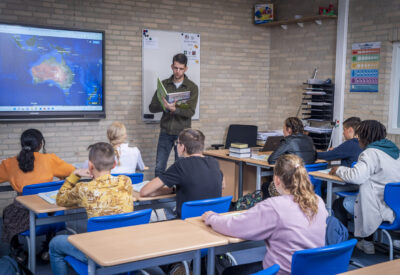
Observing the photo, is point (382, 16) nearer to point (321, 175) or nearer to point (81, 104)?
point (321, 175)

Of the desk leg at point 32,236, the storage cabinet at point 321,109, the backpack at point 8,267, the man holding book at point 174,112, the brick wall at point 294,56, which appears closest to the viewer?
the backpack at point 8,267

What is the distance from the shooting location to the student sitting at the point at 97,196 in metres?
2.85

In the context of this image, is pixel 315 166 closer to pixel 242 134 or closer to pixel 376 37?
pixel 376 37

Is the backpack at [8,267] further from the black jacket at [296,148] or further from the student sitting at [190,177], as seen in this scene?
the black jacket at [296,148]

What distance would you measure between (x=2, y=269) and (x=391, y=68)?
5010 mm

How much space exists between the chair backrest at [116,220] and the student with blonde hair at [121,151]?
1.46 m

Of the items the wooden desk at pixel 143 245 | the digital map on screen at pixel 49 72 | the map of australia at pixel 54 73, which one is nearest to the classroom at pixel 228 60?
the digital map on screen at pixel 49 72

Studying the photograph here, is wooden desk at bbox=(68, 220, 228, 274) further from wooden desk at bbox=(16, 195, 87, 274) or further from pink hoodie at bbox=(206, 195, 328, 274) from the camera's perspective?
wooden desk at bbox=(16, 195, 87, 274)

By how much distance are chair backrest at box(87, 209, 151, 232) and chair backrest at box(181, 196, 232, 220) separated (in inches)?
11.6

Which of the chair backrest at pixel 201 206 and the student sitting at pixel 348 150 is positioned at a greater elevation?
the student sitting at pixel 348 150

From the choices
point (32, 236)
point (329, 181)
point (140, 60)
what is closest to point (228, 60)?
point (140, 60)

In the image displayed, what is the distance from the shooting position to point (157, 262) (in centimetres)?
224

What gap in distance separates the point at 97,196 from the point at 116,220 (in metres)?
0.23

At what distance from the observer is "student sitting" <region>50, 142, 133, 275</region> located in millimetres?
2852
